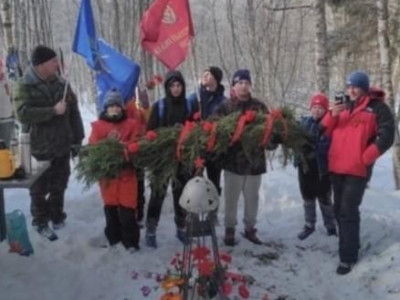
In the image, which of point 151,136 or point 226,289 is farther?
point 151,136

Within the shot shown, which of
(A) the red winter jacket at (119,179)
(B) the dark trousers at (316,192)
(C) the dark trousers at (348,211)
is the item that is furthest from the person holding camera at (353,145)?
(A) the red winter jacket at (119,179)

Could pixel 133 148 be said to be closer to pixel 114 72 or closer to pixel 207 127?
pixel 207 127

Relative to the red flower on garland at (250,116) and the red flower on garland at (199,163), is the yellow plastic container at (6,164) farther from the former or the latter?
the red flower on garland at (250,116)

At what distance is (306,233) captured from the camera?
639cm

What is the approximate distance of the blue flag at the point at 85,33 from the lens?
6363 millimetres

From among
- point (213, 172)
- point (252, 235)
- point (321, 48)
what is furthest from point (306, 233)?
point (321, 48)

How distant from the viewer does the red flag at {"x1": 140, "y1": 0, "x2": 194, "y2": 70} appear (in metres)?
6.35

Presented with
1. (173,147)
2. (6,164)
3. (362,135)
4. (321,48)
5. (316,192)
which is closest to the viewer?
(6,164)

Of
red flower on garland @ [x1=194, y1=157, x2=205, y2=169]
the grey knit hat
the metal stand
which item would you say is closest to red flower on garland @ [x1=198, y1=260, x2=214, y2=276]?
the metal stand

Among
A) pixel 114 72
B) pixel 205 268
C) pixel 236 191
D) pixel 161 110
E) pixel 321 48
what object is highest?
pixel 321 48

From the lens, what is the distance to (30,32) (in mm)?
19812

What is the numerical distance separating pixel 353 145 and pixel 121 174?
217 cm

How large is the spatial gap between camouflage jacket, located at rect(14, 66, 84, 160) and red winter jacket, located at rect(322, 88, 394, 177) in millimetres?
2741

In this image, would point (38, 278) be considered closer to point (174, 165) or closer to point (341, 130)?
point (174, 165)
